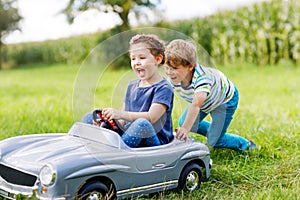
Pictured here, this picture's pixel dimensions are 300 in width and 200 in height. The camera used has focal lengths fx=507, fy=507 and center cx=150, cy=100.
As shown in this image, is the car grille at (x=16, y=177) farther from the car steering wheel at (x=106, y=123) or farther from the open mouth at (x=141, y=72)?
the open mouth at (x=141, y=72)

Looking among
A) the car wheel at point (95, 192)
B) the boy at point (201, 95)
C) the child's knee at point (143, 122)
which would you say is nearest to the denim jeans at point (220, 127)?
the boy at point (201, 95)

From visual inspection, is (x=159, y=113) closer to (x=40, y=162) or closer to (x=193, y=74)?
(x=193, y=74)

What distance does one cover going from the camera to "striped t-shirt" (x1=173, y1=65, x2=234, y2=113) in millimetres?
3584

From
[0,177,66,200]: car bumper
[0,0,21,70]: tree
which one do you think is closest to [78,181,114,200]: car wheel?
[0,177,66,200]: car bumper

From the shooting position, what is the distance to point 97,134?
10.7ft

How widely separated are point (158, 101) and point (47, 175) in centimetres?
93

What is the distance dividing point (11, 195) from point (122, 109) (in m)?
1.00

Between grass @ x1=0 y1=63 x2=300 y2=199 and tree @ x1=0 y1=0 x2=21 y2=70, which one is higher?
tree @ x1=0 y1=0 x2=21 y2=70

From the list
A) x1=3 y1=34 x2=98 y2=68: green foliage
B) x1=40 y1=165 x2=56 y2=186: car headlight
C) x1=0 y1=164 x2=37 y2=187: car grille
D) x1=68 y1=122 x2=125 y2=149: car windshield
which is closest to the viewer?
x1=40 y1=165 x2=56 y2=186: car headlight

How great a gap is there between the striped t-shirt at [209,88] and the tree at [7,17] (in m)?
26.2

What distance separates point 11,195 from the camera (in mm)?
2932

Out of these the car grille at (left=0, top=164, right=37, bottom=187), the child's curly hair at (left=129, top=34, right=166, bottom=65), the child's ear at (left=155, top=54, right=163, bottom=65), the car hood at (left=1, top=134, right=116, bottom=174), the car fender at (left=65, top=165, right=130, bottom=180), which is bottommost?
the car grille at (left=0, top=164, right=37, bottom=187)

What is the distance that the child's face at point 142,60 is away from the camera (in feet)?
11.0

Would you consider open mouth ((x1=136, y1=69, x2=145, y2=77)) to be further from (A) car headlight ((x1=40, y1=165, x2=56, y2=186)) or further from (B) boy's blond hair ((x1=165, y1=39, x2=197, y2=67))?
(A) car headlight ((x1=40, y1=165, x2=56, y2=186))
